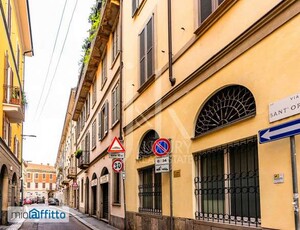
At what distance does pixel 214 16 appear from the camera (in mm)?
8914

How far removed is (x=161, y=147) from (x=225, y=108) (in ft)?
7.63

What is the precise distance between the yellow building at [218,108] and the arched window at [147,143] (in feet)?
0.11

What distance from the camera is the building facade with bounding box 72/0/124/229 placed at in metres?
18.8

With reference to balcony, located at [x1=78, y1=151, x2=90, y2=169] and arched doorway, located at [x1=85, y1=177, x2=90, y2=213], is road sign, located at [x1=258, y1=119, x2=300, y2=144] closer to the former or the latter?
balcony, located at [x1=78, y1=151, x2=90, y2=169]

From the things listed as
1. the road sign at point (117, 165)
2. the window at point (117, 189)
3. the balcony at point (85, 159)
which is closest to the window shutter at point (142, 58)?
the road sign at point (117, 165)

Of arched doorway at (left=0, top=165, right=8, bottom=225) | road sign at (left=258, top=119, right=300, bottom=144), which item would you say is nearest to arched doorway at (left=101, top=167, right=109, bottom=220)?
arched doorway at (left=0, top=165, right=8, bottom=225)

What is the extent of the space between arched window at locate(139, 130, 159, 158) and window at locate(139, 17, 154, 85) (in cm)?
178

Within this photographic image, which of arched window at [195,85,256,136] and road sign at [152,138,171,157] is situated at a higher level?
arched window at [195,85,256,136]

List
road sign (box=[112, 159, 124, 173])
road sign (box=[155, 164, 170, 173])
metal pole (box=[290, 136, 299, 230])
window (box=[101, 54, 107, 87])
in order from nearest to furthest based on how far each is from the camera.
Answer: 1. metal pole (box=[290, 136, 299, 230])
2. road sign (box=[155, 164, 170, 173])
3. road sign (box=[112, 159, 124, 173])
4. window (box=[101, 54, 107, 87])

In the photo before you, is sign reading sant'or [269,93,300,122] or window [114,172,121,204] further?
window [114,172,121,204]

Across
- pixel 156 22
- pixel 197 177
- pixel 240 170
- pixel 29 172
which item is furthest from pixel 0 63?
pixel 29 172

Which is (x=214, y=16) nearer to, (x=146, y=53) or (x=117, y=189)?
(x=146, y=53)

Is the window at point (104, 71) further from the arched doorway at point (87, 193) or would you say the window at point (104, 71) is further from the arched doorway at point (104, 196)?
the arched doorway at point (87, 193)

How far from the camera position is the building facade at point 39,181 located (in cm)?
11044
